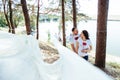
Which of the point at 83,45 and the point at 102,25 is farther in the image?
the point at 102,25

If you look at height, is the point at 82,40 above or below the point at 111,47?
above

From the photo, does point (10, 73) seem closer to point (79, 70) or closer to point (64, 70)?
point (64, 70)

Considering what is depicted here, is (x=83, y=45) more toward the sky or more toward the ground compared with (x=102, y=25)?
more toward the ground

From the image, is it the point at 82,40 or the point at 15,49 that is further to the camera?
the point at 82,40

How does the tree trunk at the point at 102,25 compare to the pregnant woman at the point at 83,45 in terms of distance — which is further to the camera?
the tree trunk at the point at 102,25

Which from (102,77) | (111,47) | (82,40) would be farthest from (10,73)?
(111,47)

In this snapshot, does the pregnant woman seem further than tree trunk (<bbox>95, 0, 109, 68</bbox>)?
No

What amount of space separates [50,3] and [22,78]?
1898 centimetres

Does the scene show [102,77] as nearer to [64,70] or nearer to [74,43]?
[64,70]

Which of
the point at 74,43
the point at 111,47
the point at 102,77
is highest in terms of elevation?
the point at 102,77

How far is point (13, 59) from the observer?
3.16m

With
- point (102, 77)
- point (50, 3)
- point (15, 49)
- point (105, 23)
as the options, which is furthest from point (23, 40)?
point (50, 3)

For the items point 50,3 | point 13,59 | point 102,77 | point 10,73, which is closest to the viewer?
point 102,77

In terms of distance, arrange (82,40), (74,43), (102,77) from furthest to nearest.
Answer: (74,43) → (82,40) → (102,77)
